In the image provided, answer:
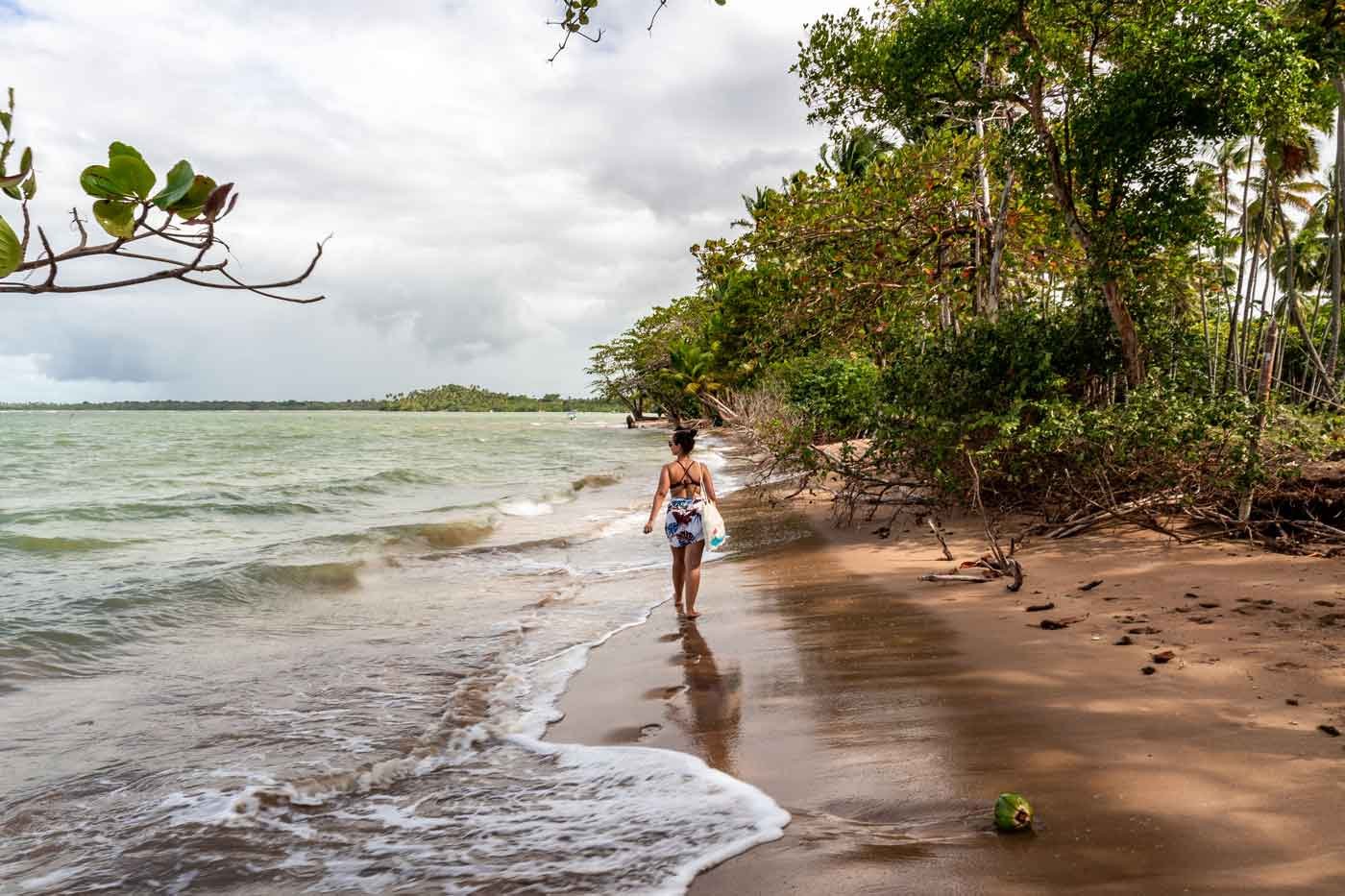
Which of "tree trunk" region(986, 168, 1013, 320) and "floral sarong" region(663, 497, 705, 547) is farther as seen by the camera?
"tree trunk" region(986, 168, 1013, 320)

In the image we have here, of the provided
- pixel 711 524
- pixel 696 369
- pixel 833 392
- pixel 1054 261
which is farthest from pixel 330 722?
pixel 696 369

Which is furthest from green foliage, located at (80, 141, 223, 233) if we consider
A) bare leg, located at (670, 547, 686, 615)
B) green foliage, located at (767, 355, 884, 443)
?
green foliage, located at (767, 355, 884, 443)

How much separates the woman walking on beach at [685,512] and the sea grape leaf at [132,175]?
244 inches

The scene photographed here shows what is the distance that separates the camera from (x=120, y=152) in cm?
125

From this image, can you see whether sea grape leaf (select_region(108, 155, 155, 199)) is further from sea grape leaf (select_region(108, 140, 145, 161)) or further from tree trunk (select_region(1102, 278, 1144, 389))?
tree trunk (select_region(1102, 278, 1144, 389))

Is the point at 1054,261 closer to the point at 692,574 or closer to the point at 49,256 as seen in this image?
the point at 692,574

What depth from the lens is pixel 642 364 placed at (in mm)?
64438

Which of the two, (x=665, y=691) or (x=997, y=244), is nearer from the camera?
(x=665, y=691)

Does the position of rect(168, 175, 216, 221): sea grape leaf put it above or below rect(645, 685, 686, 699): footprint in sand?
above

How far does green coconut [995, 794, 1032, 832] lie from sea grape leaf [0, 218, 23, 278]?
129 inches

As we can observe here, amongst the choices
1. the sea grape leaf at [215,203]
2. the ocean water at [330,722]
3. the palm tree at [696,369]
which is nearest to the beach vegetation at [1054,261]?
the ocean water at [330,722]

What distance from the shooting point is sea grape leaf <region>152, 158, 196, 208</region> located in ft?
4.23

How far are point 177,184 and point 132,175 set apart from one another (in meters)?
0.06

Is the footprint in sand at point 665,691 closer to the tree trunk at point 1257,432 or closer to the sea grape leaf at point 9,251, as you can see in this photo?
the sea grape leaf at point 9,251
